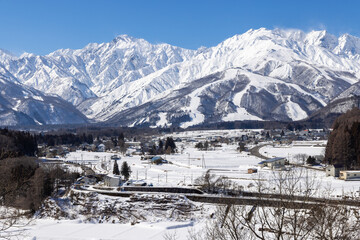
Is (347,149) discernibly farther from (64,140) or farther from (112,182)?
(64,140)

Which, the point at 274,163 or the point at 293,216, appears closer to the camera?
the point at 293,216

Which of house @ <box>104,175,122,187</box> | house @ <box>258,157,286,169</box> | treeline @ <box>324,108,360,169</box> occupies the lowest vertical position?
house @ <box>104,175,122,187</box>

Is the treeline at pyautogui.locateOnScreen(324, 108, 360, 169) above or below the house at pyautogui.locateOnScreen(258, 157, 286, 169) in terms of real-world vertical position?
above

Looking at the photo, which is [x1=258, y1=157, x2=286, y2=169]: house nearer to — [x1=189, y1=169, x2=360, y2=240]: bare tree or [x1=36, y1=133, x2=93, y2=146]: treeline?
[x1=189, y1=169, x2=360, y2=240]: bare tree

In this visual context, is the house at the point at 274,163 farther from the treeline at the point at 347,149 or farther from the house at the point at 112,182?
the house at the point at 112,182

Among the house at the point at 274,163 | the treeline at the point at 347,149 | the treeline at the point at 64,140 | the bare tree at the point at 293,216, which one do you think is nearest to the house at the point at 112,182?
the house at the point at 274,163

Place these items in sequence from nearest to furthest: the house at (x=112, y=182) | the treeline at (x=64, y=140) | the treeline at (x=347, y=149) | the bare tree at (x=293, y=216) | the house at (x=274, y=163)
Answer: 1. the bare tree at (x=293, y=216)
2. the house at (x=112, y=182)
3. the treeline at (x=347, y=149)
4. the house at (x=274, y=163)
5. the treeline at (x=64, y=140)

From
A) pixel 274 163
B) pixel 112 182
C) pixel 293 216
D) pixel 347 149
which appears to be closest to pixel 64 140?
pixel 112 182

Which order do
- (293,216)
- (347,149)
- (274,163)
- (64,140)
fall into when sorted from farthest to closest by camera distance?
1. (64,140)
2. (274,163)
3. (347,149)
4. (293,216)

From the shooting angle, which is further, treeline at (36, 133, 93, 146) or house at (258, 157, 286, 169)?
treeline at (36, 133, 93, 146)

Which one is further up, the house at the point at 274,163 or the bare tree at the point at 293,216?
the bare tree at the point at 293,216

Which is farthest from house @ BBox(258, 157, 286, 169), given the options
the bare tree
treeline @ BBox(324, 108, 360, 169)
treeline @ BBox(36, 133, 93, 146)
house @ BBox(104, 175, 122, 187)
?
treeline @ BBox(36, 133, 93, 146)

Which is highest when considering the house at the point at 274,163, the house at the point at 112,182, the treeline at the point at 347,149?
the treeline at the point at 347,149
